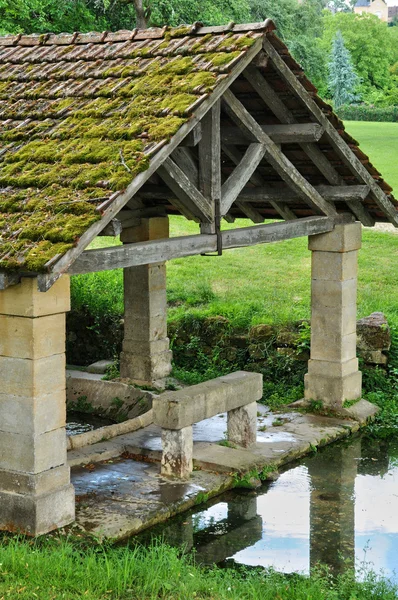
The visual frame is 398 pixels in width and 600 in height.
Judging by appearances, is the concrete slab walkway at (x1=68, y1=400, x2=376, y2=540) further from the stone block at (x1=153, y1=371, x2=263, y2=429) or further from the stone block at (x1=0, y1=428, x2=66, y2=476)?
the stone block at (x1=0, y1=428, x2=66, y2=476)

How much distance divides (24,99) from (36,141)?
98 centimetres

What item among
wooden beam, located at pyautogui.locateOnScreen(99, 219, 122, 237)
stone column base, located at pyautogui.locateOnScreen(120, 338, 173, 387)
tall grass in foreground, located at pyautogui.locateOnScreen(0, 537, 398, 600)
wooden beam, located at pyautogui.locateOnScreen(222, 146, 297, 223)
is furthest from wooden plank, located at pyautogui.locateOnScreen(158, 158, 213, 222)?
stone column base, located at pyautogui.locateOnScreen(120, 338, 173, 387)

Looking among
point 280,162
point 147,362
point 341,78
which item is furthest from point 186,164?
point 341,78

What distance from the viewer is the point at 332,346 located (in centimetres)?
1210

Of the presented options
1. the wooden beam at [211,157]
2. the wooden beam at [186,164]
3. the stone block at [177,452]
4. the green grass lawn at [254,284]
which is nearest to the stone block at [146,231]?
the green grass lawn at [254,284]

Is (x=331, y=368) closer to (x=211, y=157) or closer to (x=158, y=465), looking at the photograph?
(x=158, y=465)

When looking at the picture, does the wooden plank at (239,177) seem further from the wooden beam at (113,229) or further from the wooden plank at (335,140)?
the wooden beam at (113,229)

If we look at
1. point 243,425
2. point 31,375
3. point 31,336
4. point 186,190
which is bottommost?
point 243,425

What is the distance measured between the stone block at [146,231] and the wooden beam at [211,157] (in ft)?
13.0

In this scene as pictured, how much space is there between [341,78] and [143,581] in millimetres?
55496

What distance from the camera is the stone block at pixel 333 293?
39.2ft

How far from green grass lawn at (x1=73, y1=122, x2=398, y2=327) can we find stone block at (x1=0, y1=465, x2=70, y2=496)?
6529mm

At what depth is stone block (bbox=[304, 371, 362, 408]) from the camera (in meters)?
12.0

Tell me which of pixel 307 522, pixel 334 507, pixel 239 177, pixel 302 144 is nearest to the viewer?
pixel 307 522
